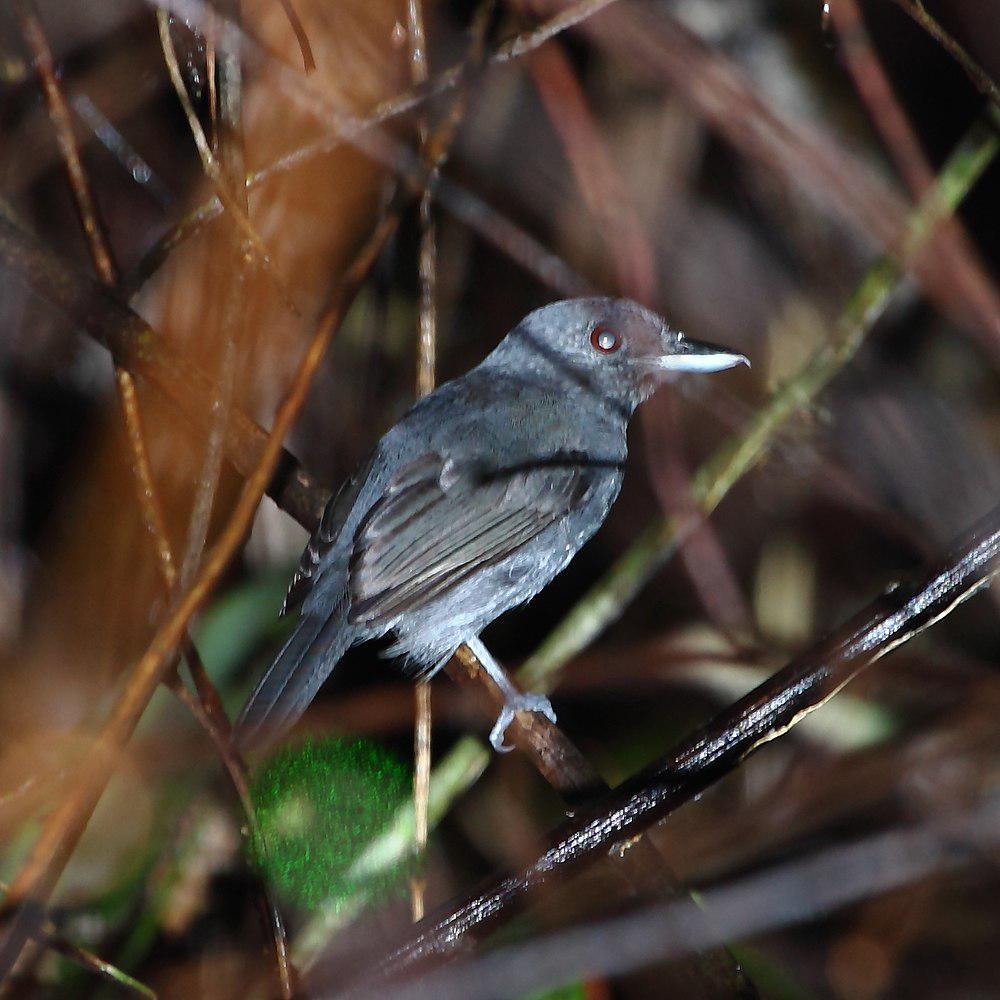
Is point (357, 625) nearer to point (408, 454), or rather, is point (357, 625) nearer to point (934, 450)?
point (408, 454)

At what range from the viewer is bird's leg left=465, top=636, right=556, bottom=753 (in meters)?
3.20

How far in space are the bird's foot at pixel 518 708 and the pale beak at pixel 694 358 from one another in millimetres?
1270

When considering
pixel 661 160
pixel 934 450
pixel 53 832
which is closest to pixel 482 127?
pixel 661 160

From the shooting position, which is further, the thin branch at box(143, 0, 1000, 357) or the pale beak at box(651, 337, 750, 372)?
the pale beak at box(651, 337, 750, 372)

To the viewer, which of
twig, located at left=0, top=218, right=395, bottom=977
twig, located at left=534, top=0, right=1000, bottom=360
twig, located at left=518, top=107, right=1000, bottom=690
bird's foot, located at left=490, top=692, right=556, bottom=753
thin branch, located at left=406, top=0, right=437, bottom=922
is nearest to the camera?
twig, located at left=0, top=218, right=395, bottom=977

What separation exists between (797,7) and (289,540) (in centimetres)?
384

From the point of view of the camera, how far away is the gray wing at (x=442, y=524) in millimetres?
3252

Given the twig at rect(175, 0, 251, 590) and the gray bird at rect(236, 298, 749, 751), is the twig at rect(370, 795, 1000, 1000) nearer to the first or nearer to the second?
the twig at rect(175, 0, 251, 590)

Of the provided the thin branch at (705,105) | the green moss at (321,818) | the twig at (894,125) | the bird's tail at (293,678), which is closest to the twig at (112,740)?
the bird's tail at (293,678)

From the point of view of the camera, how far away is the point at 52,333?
4871mm

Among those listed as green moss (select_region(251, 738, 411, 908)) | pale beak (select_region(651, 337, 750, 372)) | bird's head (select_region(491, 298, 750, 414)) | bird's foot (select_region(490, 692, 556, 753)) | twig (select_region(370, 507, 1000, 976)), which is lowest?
twig (select_region(370, 507, 1000, 976))

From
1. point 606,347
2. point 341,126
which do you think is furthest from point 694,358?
point 341,126

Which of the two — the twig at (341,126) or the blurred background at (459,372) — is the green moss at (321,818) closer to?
the blurred background at (459,372)

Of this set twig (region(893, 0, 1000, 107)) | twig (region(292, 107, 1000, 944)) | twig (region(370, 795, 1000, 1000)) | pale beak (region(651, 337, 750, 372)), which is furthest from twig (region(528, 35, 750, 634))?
twig (region(370, 795, 1000, 1000))
